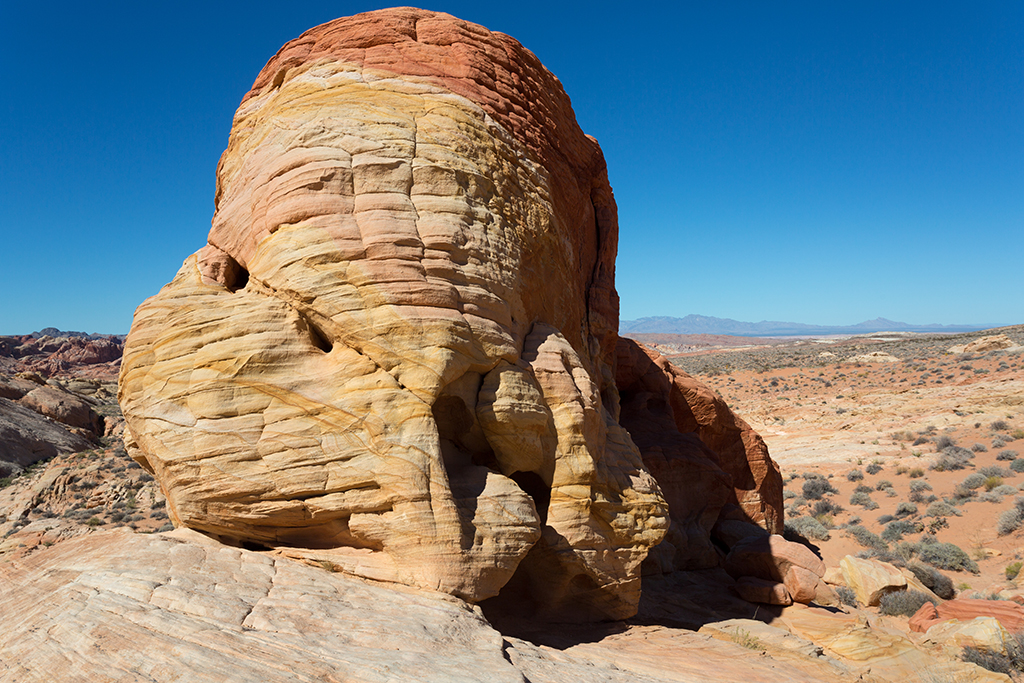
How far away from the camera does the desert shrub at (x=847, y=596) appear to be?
40.1ft

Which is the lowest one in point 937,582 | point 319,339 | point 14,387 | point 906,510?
point 906,510

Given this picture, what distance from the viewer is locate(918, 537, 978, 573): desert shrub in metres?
14.4

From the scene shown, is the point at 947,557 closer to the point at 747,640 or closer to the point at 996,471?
the point at 996,471

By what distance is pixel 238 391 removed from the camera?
640 cm

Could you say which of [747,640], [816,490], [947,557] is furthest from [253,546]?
[816,490]

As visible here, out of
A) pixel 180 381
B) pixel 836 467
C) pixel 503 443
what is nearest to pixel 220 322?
pixel 180 381

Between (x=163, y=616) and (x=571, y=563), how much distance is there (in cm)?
487

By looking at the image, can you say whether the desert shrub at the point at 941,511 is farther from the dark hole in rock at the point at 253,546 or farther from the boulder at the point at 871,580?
the dark hole in rock at the point at 253,546

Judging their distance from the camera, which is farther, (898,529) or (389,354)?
(898,529)

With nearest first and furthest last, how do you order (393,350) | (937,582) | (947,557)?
(393,350)
(937,582)
(947,557)

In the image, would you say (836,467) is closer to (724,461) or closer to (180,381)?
(724,461)

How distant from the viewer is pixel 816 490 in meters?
22.0

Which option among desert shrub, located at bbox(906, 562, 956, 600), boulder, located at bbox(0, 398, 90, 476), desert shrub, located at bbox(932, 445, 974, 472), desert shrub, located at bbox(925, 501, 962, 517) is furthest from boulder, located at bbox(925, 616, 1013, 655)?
boulder, located at bbox(0, 398, 90, 476)

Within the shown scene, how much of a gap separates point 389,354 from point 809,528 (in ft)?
55.8
